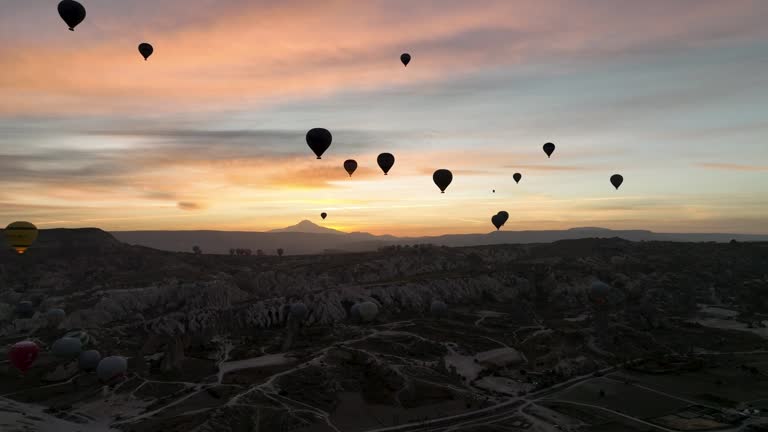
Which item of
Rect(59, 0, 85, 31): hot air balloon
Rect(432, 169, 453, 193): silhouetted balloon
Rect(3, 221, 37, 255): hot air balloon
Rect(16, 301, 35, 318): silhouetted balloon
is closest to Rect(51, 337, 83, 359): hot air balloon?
Rect(3, 221, 37, 255): hot air balloon

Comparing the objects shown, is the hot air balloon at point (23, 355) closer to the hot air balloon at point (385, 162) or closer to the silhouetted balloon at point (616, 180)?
the hot air balloon at point (385, 162)

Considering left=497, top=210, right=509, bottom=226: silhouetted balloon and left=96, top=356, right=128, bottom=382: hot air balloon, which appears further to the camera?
left=497, top=210, right=509, bottom=226: silhouetted balloon

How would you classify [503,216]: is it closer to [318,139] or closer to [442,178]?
[442,178]

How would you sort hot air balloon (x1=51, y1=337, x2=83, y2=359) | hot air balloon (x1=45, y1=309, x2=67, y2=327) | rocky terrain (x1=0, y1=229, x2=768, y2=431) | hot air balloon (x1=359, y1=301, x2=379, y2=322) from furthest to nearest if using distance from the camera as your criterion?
hot air balloon (x1=45, y1=309, x2=67, y2=327) < hot air balloon (x1=359, y1=301, x2=379, y2=322) < hot air balloon (x1=51, y1=337, x2=83, y2=359) < rocky terrain (x1=0, y1=229, x2=768, y2=431)

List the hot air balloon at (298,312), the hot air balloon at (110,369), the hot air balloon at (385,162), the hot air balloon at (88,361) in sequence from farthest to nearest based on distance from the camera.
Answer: the hot air balloon at (298,312), the hot air balloon at (385,162), the hot air balloon at (88,361), the hot air balloon at (110,369)

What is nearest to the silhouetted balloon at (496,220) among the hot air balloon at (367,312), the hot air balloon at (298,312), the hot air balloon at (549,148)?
the hot air balloon at (549,148)

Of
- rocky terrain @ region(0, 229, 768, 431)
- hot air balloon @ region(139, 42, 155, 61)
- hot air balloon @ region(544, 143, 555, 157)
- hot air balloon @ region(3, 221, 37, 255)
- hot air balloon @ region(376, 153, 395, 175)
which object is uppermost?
hot air balloon @ region(139, 42, 155, 61)

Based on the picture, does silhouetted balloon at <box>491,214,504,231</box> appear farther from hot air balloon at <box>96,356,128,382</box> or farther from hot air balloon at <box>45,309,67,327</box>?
hot air balloon at <box>45,309,67,327</box>
